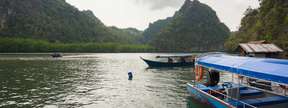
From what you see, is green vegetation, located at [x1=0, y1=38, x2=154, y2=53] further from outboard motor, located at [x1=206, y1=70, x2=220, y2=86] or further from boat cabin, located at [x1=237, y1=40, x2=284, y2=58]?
outboard motor, located at [x1=206, y1=70, x2=220, y2=86]

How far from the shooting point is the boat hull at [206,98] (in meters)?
13.9

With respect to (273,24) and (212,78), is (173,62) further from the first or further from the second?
(212,78)

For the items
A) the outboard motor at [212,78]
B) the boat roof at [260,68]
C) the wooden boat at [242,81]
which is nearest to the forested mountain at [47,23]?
the outboard motor at [212,78]

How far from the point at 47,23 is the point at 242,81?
15907cm

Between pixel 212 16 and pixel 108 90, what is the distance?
18157 centimetres

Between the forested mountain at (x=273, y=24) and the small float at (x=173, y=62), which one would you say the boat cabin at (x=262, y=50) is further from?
the small float at (x=173, y=62)

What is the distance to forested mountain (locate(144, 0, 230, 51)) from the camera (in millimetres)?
177375

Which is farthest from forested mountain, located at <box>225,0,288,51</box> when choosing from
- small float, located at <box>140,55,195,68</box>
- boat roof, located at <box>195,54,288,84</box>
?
boat roof, located at <box>195,54,288,84</box>

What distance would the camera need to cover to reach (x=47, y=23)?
6230 inches

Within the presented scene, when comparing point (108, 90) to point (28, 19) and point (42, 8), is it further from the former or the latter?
point (42, 8)

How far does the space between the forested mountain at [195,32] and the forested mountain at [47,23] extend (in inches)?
1660

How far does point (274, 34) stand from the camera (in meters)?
44.8

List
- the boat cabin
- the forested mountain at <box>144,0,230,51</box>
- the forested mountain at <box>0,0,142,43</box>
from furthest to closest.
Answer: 1. the forested mountain at <box>144,0,230,51</box>
2. the forested mountain at <box>0,0,142,43</box>
3. the boat cabin

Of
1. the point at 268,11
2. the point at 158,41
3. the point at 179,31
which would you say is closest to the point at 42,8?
the point at 158,41
